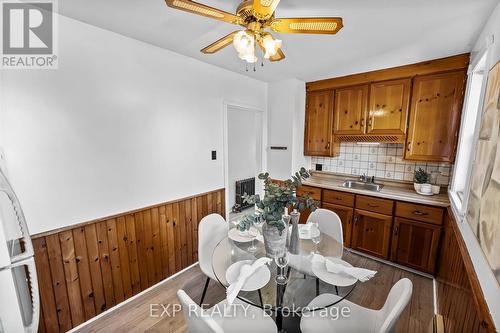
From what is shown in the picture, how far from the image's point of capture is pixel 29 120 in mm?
1429

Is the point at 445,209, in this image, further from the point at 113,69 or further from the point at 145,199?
the point at 113,69

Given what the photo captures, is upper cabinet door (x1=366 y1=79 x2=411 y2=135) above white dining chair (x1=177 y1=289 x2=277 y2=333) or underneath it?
above

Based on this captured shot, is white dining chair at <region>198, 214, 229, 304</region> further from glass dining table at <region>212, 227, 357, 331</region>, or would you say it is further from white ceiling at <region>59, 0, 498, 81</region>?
white ceiling at <region>59, 0, 498, 81</region>

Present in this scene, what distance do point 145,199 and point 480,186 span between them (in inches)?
97.8

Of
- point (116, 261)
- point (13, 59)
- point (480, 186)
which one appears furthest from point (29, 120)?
point (480, 186)

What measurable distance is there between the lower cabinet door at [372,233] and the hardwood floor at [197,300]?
175 mm

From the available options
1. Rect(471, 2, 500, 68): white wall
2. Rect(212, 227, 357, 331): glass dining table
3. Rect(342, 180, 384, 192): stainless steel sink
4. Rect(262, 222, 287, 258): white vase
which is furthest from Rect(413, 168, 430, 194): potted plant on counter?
Rect(262, 222, 287, 258): white vase

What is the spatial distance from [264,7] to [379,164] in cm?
265

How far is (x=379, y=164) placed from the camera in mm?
2920

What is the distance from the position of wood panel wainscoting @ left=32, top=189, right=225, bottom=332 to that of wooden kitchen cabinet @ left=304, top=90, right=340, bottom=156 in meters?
1.91

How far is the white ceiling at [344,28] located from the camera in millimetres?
1392

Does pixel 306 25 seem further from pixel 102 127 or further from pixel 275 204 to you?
pixel 102 127

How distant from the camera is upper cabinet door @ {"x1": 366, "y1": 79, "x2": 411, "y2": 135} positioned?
2480 mm

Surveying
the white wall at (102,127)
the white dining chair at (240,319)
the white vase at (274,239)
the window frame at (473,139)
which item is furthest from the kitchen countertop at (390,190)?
the white dining chair at (240,319)
